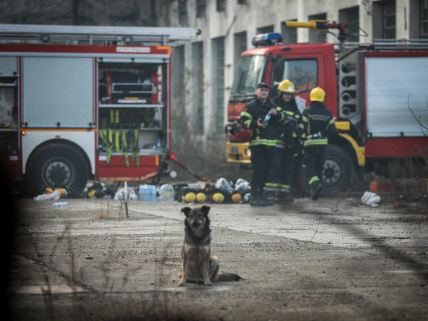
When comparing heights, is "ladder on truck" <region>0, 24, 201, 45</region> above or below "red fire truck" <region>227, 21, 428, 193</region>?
above

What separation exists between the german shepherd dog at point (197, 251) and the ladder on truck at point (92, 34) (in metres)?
12.4

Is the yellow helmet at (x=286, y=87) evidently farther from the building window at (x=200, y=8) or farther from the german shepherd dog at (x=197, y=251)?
the building window at (x=200, y=8)

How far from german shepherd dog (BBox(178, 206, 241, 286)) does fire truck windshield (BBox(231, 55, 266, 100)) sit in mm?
12219

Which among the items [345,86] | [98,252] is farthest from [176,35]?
[98,252]

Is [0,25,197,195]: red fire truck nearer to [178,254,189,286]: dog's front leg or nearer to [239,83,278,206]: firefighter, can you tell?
[239,83,278,206]: firefighter

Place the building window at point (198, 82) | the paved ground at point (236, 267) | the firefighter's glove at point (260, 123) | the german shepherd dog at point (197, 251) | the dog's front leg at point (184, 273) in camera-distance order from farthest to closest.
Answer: the building window at point (198, 82) < the firefighter's glove at point (260, 123) < the dog's front leg at point (184, 273) < the german shepherd dog at point (197, 251) < the paved ground at point (236, 267)

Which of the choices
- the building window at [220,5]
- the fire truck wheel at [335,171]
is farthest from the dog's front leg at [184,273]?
the building window at [220,5]

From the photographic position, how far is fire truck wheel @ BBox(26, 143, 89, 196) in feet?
Answer: 67.2

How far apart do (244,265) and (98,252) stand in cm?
168

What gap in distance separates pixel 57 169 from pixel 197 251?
11.9 metres

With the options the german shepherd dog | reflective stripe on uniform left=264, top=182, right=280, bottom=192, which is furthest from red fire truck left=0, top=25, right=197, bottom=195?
the german shepherd dog

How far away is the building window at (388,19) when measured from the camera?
2630 centimetres

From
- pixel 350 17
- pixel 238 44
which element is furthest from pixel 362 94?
pixel 238 44

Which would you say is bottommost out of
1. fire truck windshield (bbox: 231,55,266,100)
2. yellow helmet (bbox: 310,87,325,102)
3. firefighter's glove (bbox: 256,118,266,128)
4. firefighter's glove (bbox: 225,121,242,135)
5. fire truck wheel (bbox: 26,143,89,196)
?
fire truck wheel (bbox: 26,143,89,196)
